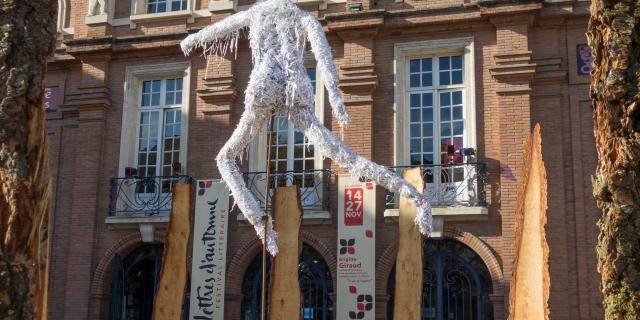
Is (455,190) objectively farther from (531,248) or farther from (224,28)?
(224,28)

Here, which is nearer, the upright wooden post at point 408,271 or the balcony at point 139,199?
the upright wooden post at point 408,271

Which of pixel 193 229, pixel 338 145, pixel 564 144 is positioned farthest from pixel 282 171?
pixel 338 145

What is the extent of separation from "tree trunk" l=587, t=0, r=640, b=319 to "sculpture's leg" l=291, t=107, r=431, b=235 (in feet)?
9.04

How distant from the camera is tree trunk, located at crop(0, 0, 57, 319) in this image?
20.7 ft

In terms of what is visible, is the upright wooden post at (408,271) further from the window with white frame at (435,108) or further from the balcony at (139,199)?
the balcony at (139,199)

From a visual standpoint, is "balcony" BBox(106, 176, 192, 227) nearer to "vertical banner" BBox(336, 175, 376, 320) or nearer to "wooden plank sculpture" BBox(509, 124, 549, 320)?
"vertical banner" BBox(336, 175, 376, 320)

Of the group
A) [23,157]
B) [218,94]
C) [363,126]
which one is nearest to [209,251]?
[218,94]

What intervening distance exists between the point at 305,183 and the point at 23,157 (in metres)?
8.79

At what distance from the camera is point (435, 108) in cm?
1484

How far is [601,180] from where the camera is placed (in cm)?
651

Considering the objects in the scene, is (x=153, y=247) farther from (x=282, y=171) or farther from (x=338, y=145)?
(x=338, y=145)

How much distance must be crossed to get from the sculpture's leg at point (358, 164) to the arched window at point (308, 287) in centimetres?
532

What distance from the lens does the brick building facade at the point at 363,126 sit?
1385 cm

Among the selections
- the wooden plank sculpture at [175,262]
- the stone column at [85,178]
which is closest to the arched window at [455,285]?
→ the wooden plank sculpture at [175,262]
